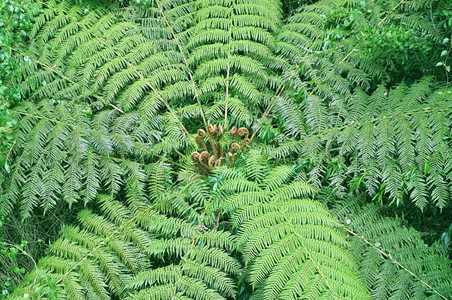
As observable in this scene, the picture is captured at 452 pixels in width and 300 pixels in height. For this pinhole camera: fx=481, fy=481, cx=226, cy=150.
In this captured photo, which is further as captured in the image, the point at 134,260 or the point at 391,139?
the point at 391,139

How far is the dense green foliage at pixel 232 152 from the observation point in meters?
2.67

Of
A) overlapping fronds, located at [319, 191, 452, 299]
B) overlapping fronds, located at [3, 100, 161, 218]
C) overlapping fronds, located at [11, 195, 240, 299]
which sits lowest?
overlapping fronds, located at [319, 191, 452, 299]

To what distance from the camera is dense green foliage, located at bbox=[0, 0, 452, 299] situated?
8.77 ft

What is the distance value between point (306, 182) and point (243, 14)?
1.51m

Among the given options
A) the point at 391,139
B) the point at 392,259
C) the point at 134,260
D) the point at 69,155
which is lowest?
the point at 392,259

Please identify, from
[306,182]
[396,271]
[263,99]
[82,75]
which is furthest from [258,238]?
[82,75]

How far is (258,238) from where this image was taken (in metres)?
2.59

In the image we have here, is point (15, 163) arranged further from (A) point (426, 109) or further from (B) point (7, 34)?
(A) point (426, 109)

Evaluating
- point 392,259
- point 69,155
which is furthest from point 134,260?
point 392,259

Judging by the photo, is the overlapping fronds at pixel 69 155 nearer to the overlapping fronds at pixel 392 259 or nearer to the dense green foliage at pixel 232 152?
the dense green foliage at pixel 232 152

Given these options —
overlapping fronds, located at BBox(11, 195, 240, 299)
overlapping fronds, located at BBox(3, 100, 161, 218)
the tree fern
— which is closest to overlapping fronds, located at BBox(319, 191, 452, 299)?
the tree fern

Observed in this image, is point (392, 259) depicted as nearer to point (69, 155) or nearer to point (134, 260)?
point (134, 260)

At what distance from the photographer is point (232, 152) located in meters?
3.26

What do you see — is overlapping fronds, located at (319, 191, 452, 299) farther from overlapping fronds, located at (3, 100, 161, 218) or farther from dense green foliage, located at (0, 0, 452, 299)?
overlapping fronds, located at (3, 100, 161, 218)
